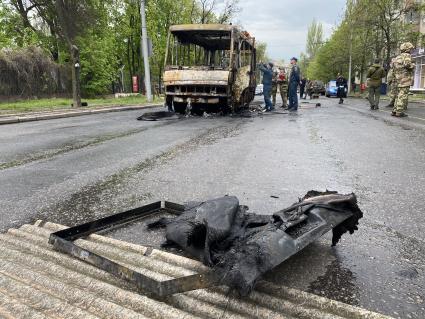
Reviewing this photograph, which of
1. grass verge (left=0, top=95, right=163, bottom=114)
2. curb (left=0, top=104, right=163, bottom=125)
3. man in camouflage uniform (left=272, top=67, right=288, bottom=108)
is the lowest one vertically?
curb (left=0, top=104, right=163, bottom=125)

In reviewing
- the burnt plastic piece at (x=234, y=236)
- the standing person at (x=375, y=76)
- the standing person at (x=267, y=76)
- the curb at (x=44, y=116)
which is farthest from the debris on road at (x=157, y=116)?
the burnt plastic piece at (x=234, y=236)

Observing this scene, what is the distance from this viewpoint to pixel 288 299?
1.81 m

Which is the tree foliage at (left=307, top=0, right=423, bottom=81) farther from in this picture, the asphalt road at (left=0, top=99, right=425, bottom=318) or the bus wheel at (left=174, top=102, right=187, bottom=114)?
the asphalt road at (left=0, top=99, right=425, bottom=318)

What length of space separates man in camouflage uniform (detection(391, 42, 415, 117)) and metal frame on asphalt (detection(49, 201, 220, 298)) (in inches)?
446

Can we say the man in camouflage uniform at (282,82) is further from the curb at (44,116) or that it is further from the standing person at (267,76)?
the curb at (44,116)

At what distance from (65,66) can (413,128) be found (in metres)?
24.0

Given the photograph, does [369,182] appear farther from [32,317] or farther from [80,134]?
[80,134]

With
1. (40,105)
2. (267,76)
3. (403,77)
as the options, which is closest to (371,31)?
(267,76)

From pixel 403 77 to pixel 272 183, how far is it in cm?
1078

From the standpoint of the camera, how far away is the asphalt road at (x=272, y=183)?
215 cm

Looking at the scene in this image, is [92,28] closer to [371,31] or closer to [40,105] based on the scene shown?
[40,105]

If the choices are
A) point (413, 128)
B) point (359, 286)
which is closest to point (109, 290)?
point (359, 286)

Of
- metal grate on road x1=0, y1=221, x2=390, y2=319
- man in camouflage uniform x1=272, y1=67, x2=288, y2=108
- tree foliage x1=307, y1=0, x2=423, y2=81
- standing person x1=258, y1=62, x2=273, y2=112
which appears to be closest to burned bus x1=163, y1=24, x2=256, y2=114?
standing person x1=258, y1=62, x2=273, y2=112

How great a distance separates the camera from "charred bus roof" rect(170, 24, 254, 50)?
13.6 metres
